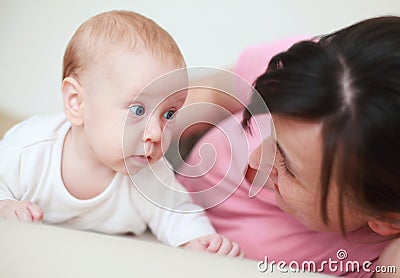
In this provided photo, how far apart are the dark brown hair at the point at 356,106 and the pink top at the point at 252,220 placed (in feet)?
0.35

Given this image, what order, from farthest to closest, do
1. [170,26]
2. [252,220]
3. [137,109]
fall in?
[170,26]
[252,220]
[137,109]

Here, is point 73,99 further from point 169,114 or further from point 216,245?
point 216,245

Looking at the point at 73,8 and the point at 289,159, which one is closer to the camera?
the point at 289,159

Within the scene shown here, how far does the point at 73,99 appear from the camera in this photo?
616mm

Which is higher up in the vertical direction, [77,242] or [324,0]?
[324,0]

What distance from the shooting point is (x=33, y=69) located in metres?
0.84

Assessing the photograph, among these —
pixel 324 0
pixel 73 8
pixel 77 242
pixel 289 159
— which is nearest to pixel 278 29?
pixel 324 0

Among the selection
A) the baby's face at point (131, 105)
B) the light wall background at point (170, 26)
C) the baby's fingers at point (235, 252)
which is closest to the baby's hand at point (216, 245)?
the baby's fingers at point (235, 252)

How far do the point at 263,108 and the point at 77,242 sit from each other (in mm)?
226

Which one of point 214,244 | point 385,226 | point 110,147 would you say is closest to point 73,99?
point 110,147

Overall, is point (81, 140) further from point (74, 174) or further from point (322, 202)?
point (322, 202)

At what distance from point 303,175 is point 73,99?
25 centimetres

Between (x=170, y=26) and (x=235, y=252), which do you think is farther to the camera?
(x=170, y=26)

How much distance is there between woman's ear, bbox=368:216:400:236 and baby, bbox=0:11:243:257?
16cm
